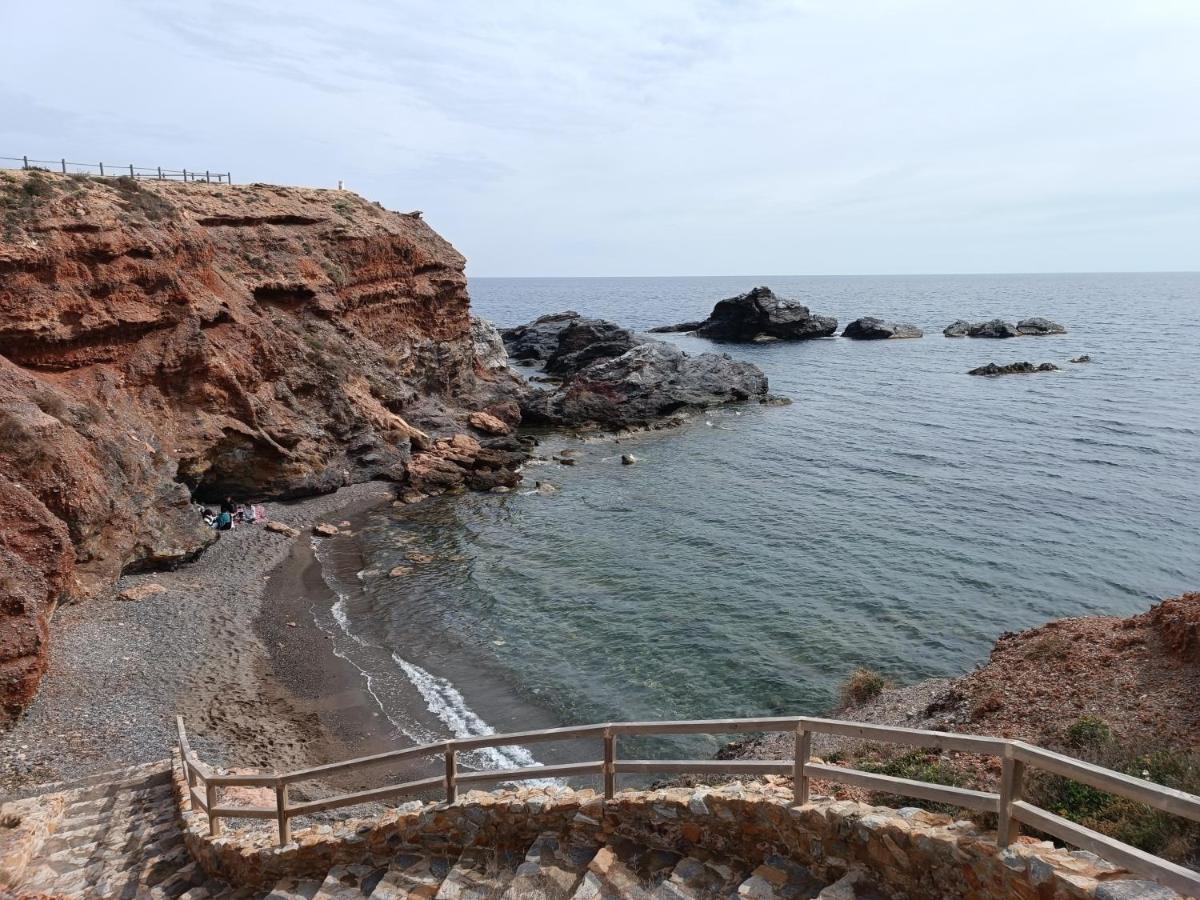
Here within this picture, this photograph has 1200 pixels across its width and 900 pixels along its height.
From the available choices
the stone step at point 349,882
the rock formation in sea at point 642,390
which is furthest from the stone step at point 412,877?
the rock formation in sea at point 642,390

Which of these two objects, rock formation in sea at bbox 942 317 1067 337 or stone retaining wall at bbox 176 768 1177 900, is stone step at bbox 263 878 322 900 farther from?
rock formation in sea at bbox 942 317 1067 337

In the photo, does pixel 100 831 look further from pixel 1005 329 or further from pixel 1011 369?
pixel 1005 329

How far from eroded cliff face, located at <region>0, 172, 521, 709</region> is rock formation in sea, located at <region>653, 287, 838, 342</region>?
57.1m

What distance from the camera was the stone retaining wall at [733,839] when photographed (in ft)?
18.6

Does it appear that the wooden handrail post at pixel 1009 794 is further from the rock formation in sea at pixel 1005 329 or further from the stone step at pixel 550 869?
the rock formation in sea at pixel 1005 329

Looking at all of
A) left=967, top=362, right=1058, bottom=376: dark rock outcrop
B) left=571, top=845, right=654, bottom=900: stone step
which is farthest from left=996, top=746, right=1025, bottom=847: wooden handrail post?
left=967, top=362, right=1058, bottom=376: dark rock outcrop

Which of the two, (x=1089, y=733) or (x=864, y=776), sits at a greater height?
(x=864, y=776)

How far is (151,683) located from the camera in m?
20.0

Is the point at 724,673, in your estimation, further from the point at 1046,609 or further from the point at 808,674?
the point at 1046,609

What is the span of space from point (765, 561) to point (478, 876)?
22264 millimetres

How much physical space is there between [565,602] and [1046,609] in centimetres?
1500

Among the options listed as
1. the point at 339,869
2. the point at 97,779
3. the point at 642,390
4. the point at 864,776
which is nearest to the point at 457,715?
the point at 97,779

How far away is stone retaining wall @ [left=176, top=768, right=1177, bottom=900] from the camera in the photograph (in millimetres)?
5664

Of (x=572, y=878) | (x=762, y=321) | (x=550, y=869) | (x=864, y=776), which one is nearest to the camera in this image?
(x=864, y=776)
